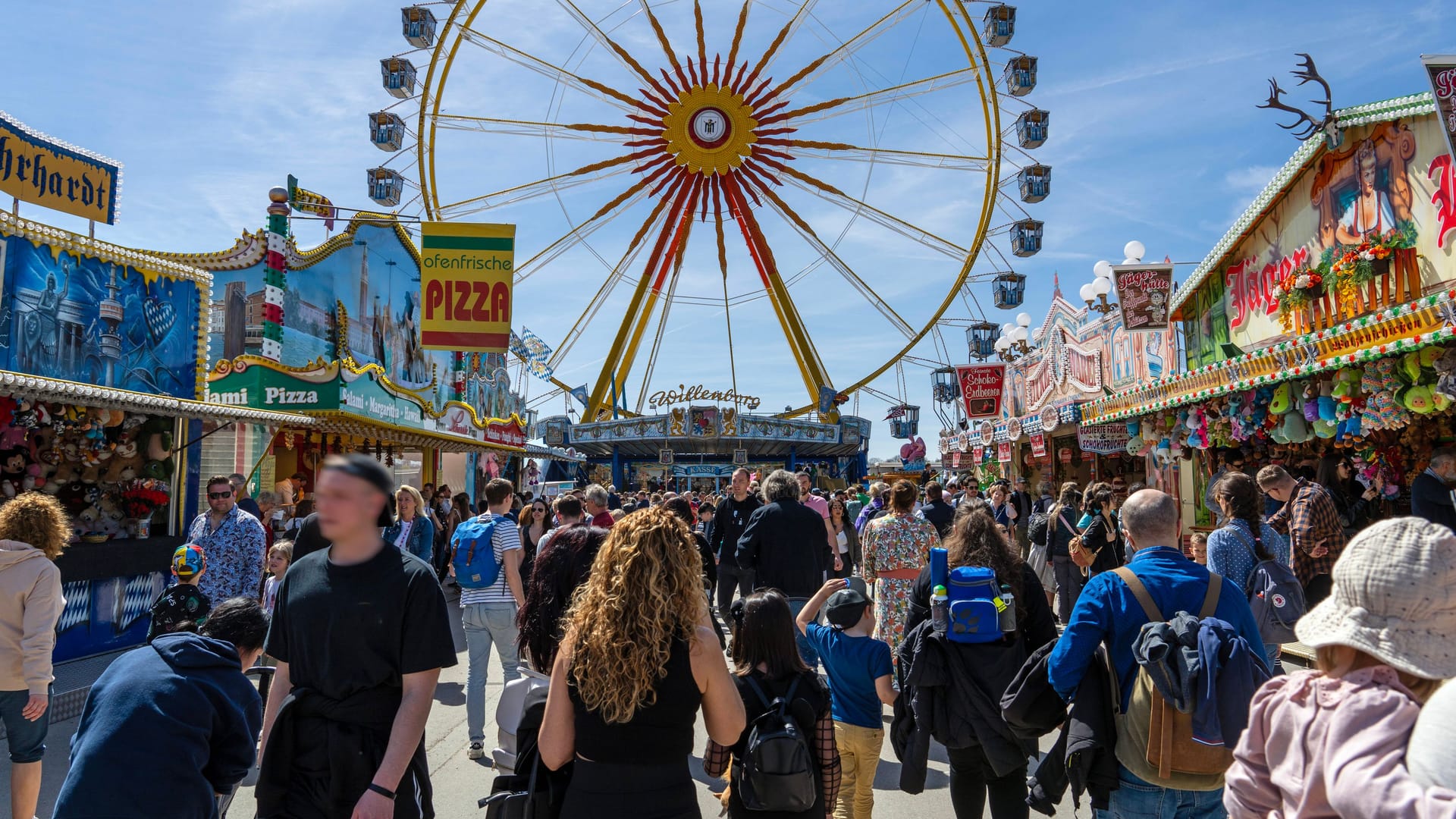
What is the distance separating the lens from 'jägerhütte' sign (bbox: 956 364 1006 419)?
21453 millimetres

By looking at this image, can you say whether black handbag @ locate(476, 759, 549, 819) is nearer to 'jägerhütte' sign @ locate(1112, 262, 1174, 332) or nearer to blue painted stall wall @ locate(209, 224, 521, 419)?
'jägerhütte' sign @ locate(1112, 262, 1174, 332)

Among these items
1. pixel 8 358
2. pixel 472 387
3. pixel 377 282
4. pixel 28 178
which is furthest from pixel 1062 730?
pixel 472 387

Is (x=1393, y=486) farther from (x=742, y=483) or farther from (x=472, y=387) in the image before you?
(x=472, y=387)

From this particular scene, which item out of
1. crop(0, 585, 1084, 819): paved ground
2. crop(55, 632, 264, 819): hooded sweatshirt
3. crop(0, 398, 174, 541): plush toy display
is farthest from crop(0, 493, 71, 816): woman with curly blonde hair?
crop(0, 398, 174, 541): plush toy display

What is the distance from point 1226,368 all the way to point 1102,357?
7.06 metres

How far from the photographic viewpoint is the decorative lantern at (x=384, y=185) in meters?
20.4

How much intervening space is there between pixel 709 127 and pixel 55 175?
14.5m

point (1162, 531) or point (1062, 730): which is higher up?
point (1162, 531)

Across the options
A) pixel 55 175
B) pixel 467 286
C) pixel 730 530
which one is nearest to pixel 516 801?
pixel 730 530

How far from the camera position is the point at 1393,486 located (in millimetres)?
8500

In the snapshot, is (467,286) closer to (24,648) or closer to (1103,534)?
(24,648)

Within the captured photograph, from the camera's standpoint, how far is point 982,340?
23.1m

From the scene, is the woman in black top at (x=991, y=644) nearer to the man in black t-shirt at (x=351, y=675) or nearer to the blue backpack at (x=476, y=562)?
the man in black t-shirt at (x=351, y=675)

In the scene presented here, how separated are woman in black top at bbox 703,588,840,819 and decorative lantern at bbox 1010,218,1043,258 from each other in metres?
20.1
